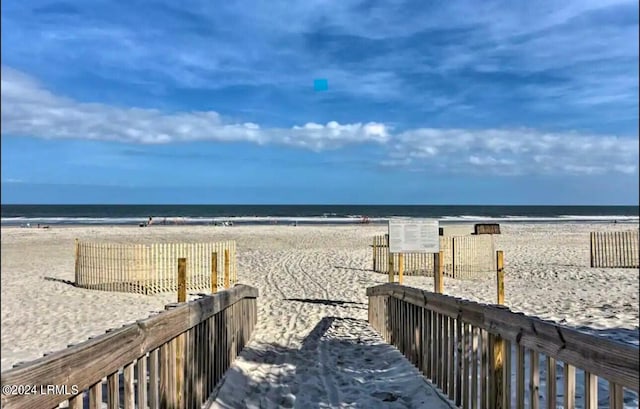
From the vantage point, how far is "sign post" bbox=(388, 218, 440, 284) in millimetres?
8398

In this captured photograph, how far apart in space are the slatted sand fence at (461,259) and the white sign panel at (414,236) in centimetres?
865

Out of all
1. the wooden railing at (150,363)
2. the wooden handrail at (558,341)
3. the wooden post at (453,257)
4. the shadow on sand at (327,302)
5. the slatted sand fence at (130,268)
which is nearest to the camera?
the wooden railing at (150,363)

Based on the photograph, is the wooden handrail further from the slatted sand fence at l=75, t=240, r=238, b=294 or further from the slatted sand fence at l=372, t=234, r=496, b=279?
the slatted sand fence at l=372, t=234, r=496, b=279

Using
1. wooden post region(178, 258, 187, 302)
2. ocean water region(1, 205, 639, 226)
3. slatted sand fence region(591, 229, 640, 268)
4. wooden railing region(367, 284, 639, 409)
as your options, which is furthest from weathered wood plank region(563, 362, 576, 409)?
ocean water region(1, 205, 639, 226)

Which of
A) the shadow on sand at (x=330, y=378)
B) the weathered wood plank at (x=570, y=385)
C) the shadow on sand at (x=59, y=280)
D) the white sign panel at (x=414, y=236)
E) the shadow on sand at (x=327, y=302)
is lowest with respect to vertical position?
the shadow on sand at (x=327, y=302)

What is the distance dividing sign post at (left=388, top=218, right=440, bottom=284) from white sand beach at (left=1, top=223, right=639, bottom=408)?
150cm

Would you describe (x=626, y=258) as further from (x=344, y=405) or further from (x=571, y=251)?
(x=344, y=405)

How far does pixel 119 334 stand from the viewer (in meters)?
2.47

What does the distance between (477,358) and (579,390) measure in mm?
1378

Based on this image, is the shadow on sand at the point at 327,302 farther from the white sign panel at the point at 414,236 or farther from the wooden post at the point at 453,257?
the wooden post at the point at 453,257

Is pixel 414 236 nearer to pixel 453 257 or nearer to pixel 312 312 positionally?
pixel 312 312

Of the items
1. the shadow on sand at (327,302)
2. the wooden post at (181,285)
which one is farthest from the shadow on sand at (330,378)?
the shadow on sand at (327,302)

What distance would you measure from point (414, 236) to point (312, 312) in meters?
3.11

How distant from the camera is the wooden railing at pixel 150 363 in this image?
1820 mm
